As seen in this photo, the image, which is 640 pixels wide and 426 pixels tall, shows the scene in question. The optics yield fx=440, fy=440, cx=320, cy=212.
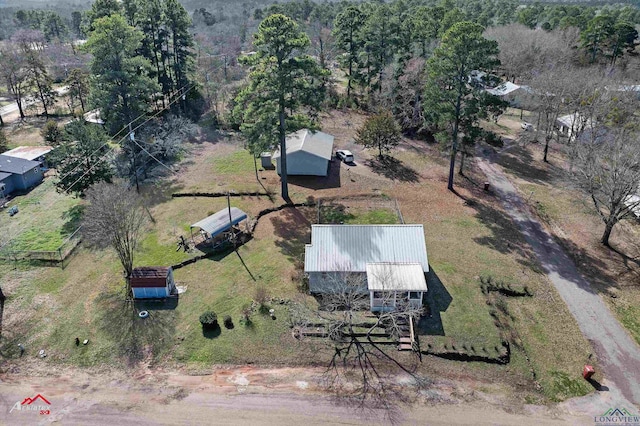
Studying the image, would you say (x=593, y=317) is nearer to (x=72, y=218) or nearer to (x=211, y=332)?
(x=211, y=332)

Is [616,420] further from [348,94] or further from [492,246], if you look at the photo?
[348,94]

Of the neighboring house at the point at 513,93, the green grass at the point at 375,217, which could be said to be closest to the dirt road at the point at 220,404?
the green grass at the point at 375,217

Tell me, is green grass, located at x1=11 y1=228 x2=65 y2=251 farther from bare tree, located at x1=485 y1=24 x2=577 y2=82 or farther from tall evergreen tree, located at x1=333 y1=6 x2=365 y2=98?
bare tree, located at x1=485 y1=24 x2=577 y2=82

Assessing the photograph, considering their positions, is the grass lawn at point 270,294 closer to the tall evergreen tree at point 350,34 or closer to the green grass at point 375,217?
the green grass at point 375,217

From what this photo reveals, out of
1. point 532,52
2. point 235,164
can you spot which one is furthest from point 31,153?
point 532,52

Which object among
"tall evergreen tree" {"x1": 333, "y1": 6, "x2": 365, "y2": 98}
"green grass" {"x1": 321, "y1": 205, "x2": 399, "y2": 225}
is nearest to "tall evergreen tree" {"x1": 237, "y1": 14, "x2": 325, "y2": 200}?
"green grass" {"x1": 321, "y1": 205, "x2": 399, "y2": 225}

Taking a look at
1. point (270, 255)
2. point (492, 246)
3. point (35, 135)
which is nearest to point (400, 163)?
point (492, 246)
